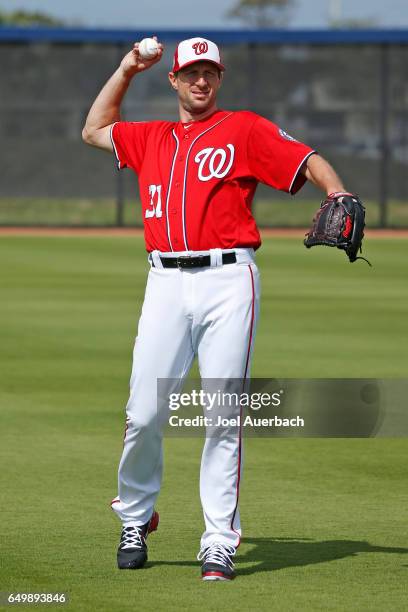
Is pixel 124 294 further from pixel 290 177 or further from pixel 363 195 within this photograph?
pixel 363 195

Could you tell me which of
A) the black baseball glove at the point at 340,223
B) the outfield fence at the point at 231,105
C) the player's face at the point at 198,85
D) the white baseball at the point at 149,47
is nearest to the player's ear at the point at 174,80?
the player's face at the point at 198,85

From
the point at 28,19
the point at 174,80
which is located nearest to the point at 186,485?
the point at 174,80

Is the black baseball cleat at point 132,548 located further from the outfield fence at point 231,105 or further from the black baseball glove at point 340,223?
the outfield fence at point 231,105

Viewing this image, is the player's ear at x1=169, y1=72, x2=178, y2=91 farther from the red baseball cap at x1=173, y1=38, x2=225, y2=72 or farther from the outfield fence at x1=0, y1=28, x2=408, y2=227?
the outfield fence at x1=0, y1=28, x2=408, y2=227

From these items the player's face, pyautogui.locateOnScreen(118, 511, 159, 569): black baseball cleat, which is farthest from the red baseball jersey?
pyautogui.locateOnScreen(118, 511, 159, 569): black baseball cleat

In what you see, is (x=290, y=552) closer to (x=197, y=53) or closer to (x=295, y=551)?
(x=295, y=551)

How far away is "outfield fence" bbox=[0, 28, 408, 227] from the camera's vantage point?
34375 mm

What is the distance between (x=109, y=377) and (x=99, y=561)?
569 cm

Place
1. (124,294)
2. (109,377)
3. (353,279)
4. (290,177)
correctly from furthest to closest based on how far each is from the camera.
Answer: (353,279), (124,294), (109,377), (290,177)

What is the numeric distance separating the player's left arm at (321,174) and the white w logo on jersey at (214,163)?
31 cm

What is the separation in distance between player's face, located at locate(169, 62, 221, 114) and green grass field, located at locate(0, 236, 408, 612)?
6.46ft

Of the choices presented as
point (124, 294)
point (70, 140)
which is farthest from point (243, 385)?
point (70, 140)

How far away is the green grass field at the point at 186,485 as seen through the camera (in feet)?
19.0

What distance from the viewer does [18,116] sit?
34750 millimetres
